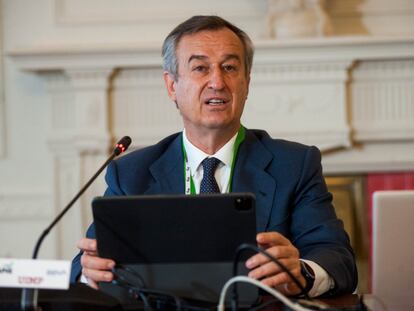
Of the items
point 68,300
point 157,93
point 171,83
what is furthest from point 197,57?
point 157,93

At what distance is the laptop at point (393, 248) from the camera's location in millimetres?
1915

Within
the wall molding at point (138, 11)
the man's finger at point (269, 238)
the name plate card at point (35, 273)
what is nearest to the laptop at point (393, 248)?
the man's finger at point (269, 238)

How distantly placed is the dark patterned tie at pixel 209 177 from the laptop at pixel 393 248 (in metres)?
0.42

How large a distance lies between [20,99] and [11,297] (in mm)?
2730

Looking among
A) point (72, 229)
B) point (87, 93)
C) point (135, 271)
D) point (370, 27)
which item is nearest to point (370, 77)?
point (370, 27)

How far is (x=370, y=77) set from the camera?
12.6 ft

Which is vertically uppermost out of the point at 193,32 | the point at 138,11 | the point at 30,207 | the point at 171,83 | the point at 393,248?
the point at 138,11

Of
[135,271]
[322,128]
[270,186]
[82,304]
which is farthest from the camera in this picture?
[322,128]

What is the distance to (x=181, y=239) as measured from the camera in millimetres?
1477

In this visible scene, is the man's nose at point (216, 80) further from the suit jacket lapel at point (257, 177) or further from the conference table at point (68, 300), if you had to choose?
the conference table at point (68, 300)

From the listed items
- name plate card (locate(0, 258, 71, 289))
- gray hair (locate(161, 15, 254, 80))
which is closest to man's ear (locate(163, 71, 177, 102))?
gray hair (locate(161, 15, 254, 80))

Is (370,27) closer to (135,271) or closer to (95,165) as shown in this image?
(95,165)

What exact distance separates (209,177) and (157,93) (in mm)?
1856

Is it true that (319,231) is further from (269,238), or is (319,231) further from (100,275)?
(100,275)
